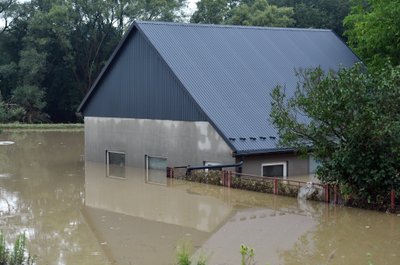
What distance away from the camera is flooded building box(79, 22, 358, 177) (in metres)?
26.6

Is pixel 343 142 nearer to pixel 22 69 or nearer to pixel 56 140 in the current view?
pixel 56 140

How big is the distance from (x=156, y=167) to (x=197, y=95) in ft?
14.5

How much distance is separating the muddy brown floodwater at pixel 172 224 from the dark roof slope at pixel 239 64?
3.51 m

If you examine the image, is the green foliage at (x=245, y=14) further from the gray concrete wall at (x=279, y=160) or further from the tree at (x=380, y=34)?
the gray concrete wall at (x=279, y=160)

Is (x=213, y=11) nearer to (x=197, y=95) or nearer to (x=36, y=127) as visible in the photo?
(x=36, y=127)

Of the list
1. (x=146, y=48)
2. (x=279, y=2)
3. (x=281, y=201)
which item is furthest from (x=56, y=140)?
(x=279, y=2)

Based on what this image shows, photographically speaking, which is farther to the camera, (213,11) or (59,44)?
(59,44)

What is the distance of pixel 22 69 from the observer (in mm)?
61500

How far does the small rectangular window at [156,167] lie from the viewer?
27.9 metres

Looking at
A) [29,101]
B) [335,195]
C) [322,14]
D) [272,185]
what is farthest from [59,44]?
[335,195]

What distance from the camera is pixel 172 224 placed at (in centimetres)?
1808

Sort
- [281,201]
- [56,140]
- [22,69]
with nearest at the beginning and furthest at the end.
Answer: [281,201], [56,140], [22,69]

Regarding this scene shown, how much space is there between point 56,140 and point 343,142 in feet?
96.4

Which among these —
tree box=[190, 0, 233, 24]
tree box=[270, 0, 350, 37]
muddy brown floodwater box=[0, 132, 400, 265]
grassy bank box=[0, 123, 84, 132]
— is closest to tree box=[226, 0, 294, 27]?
tree box=[190, 0, 233, 24]
